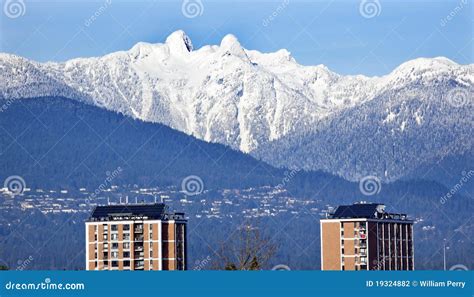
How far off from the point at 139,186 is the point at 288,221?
21.8m

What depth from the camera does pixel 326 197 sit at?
199375 mm

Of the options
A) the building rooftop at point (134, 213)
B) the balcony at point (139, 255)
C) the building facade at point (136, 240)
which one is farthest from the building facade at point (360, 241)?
the balcony at point (139, 255)

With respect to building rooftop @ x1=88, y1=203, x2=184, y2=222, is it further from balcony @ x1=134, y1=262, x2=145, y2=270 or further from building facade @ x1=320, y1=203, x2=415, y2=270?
building facade @ x1=320, y1=203, x2=415, y2=270

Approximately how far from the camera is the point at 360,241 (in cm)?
11706

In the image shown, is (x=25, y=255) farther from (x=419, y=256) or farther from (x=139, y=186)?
(x=419, y=256)

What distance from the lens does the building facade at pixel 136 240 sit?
110 meters

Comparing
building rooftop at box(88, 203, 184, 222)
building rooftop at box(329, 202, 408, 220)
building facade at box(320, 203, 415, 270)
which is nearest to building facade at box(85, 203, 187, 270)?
building rooftop at box(88, 203, 184, 222)

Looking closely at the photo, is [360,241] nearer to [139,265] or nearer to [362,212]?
[362,212]

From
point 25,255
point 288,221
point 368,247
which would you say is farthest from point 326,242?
point 288,221

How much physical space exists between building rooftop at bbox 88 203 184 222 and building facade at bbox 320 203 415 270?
1403cm


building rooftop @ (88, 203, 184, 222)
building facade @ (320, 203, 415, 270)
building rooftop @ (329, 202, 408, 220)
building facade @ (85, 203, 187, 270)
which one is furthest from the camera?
building rooftop @ (329, 202, 408, 220)

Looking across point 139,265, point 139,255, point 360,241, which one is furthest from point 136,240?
point 360,241

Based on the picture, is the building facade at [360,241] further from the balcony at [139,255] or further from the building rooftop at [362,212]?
the balcony at [139,255]

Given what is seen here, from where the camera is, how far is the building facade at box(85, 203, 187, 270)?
109562 millimetres
